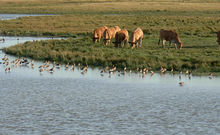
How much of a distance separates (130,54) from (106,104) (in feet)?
36.6

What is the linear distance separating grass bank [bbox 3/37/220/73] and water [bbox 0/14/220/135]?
5.46ft

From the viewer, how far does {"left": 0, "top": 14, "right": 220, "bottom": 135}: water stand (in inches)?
605

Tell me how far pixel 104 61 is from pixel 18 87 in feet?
24.1

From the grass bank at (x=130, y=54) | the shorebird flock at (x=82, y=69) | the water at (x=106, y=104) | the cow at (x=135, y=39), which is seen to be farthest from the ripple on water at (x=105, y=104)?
the cow at (x=135, y=39)

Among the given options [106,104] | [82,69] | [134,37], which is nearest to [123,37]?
[134,37]

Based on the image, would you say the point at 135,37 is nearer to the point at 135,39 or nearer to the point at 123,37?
the point at 135,39

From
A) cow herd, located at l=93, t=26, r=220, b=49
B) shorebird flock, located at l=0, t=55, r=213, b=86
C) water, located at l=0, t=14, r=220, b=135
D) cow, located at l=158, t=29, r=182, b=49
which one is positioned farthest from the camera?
cow herd, located at l=93, t=26, r=220, b=49

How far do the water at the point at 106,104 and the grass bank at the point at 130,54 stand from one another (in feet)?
5.46

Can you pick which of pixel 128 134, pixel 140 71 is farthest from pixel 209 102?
pixel 140 71

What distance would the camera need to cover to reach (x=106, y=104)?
18.9 metres

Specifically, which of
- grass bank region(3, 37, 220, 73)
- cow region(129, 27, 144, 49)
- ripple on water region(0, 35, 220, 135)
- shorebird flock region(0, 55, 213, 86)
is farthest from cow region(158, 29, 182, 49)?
ripple on water region(0, 35, 220, 135)

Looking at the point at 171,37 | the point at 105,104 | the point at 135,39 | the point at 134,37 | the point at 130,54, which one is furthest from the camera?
the point at 135,39

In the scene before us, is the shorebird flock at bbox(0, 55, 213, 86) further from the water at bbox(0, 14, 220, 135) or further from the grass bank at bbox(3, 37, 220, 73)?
the grass bank at bbox(3, 37, 220, 73)

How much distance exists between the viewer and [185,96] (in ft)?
67.4
